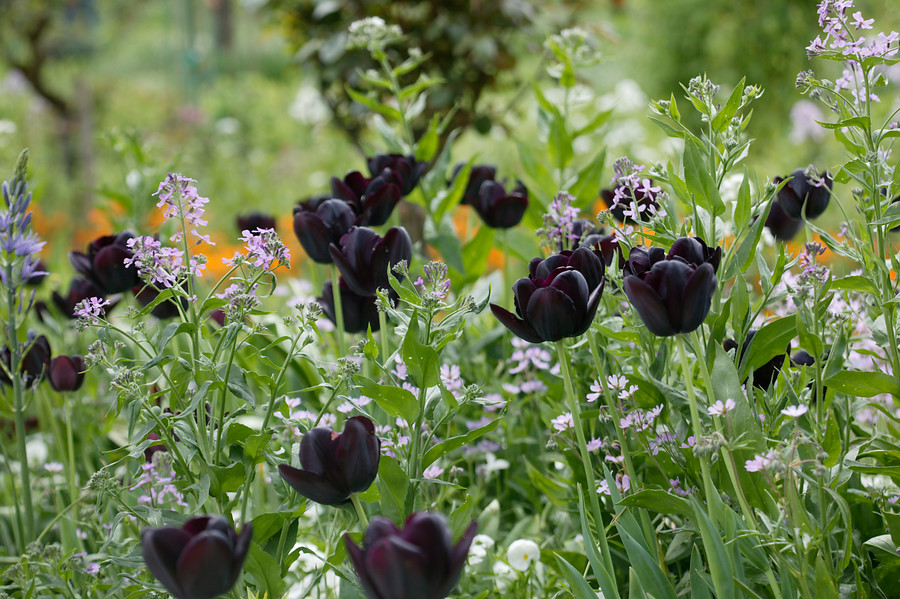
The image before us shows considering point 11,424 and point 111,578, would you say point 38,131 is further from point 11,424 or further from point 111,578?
point 111,578

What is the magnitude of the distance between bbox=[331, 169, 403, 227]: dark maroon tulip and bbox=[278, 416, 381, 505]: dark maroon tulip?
503mm

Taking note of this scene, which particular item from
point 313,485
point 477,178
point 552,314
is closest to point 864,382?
point 552,314

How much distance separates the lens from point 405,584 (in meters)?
0.61

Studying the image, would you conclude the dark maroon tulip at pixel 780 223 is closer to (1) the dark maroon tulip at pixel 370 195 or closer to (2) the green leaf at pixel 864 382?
(2) the green leaf at pixel 864 382

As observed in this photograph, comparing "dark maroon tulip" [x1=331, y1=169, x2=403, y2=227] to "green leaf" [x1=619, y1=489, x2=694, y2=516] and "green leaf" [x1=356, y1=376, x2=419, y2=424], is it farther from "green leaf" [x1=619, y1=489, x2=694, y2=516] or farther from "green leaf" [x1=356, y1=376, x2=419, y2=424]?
"green leaf" [x1=619, y1=489, x2=694, y2=516]

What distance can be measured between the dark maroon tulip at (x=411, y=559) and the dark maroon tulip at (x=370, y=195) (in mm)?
679

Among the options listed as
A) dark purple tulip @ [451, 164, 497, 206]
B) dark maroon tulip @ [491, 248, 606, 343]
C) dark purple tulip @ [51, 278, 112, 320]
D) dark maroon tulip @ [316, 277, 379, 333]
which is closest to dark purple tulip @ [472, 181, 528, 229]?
dark purple tulip @ [451, 164, 497, 206]

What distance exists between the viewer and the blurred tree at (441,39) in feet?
8.54

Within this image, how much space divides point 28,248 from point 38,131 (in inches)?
287

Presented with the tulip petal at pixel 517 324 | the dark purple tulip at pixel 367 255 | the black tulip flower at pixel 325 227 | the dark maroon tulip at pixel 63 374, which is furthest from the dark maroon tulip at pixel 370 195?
the dark maroon tulip at pixel 63 374

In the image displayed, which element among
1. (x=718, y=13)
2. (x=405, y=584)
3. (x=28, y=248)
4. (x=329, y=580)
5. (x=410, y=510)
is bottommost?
(x=329, y=580)

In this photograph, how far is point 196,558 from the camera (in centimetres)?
65

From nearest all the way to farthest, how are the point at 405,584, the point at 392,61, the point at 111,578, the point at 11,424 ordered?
1. the point at 405,584
2. the point at 111,578
3. the point at 11,424
4. the point at 392,61

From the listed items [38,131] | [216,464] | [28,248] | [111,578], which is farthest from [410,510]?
[38,131]
